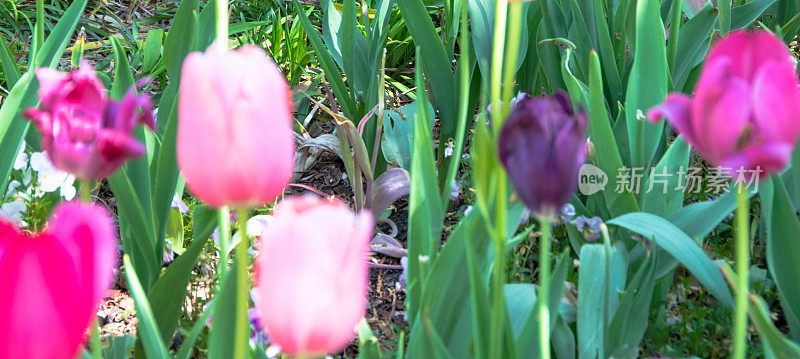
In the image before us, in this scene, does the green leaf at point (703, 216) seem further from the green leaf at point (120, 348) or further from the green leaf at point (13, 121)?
the green leaf at point (13, 121)

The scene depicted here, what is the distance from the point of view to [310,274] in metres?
0.37

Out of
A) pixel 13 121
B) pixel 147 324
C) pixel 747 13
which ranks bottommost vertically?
pixel 147 324

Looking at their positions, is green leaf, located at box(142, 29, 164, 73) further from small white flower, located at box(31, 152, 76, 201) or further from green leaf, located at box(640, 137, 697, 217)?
green leaf, located at box(640, 137, 697, 217)

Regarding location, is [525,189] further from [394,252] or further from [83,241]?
[394,252]

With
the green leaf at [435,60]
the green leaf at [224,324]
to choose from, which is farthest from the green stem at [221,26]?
the green leaf at [435,60]

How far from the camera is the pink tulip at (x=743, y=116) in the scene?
48 centimetres

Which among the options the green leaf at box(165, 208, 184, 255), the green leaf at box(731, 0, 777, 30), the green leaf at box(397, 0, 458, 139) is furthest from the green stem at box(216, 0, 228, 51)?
the green leaf at box(731, 0, 777, 30)

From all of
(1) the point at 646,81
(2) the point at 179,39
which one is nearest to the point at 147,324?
(2) the point at 179,39

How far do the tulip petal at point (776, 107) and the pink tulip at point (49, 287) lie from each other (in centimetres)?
40

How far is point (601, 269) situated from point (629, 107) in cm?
37

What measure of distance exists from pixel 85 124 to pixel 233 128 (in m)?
0.28

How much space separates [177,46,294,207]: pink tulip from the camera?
1.34 ft

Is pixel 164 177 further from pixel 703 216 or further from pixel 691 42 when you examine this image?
pixel 691 42

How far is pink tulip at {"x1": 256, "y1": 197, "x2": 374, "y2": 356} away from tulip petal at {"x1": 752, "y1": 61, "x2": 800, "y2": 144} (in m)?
0.27
